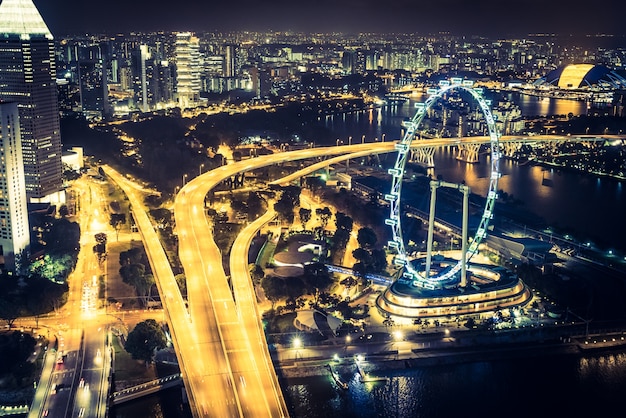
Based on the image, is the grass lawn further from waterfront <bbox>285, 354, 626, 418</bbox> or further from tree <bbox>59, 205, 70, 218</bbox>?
tree <bbox>59, 205, 70, 218</bbox>

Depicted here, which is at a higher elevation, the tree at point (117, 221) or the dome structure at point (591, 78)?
the dome structure at point (591, 78)

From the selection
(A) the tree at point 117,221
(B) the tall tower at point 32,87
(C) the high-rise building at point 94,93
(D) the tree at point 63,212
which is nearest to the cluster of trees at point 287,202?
(A) the tree at point 117,221

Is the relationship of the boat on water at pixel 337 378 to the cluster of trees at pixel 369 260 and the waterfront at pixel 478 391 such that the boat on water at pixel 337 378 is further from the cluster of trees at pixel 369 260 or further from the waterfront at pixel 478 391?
the cluster of trees at pixel 369 260

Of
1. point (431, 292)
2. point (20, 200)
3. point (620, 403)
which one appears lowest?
point (620, 403)

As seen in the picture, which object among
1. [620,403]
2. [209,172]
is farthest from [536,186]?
[620,403]

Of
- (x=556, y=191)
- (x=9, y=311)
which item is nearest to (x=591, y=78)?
(x=556, y=191)

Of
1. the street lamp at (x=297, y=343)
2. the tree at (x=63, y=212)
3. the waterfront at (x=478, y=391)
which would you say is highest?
the tree at (x=63, y=212)

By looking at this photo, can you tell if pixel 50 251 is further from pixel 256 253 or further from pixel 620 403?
pixel 620 403
